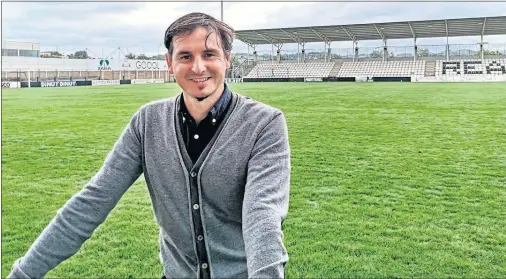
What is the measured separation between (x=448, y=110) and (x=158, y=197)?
47.8 feet

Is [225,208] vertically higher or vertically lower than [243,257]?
higher

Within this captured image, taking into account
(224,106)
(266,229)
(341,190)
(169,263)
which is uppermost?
(224,106)

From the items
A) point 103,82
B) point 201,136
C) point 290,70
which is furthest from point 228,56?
point 290,70

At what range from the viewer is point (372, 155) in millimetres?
7586

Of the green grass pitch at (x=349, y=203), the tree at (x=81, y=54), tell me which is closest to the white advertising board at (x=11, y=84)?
the tree at (x=81, y=54)

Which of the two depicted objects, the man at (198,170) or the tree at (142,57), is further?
the tree at (142,57)

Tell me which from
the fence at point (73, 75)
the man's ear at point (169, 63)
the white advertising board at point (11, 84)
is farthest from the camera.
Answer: the fence at point (73, 75)

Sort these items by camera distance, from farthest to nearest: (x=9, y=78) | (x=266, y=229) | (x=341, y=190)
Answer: (x=9, y=78), (x=341, y=190), (x=266, y=229)

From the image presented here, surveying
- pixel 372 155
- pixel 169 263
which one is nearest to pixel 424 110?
pixel 372 155

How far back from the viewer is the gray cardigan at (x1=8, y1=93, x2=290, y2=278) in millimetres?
1189

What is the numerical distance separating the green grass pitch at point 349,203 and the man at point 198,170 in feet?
6.48

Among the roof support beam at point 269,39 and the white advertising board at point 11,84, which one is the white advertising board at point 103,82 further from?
the roof support beam at point 269,39

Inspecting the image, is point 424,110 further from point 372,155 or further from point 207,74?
point 207,74

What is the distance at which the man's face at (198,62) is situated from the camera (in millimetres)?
1236
